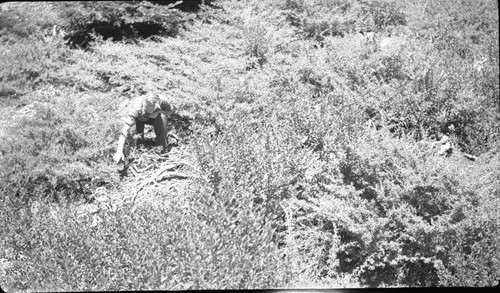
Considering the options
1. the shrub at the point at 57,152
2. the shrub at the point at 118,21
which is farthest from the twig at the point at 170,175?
the shrub at the point at 118,21

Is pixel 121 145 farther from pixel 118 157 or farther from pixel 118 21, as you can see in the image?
pixel 118 21

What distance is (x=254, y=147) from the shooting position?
2.77 m

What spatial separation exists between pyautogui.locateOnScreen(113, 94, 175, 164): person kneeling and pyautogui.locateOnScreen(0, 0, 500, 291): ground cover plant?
12 centimetres

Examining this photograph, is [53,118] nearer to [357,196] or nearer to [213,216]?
[213,216]

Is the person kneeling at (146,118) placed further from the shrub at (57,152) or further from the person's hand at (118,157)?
the shrub at (57,152)

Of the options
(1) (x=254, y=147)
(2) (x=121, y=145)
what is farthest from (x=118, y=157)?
(1) (x=254, y=147)

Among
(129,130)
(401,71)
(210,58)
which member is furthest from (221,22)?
(401,71)

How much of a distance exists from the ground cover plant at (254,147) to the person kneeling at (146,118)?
118mm

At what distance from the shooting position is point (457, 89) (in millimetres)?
3246

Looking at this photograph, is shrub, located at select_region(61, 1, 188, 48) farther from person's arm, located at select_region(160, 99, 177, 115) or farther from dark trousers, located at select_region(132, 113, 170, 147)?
dark trousers, located at select_region(132, 113, 170, 147)

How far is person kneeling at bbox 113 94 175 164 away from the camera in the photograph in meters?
2.96

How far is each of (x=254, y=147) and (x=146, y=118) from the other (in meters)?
0.89

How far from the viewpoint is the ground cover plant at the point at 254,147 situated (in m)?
2.24

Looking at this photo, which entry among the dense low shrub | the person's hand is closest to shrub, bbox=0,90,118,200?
the person's hand
